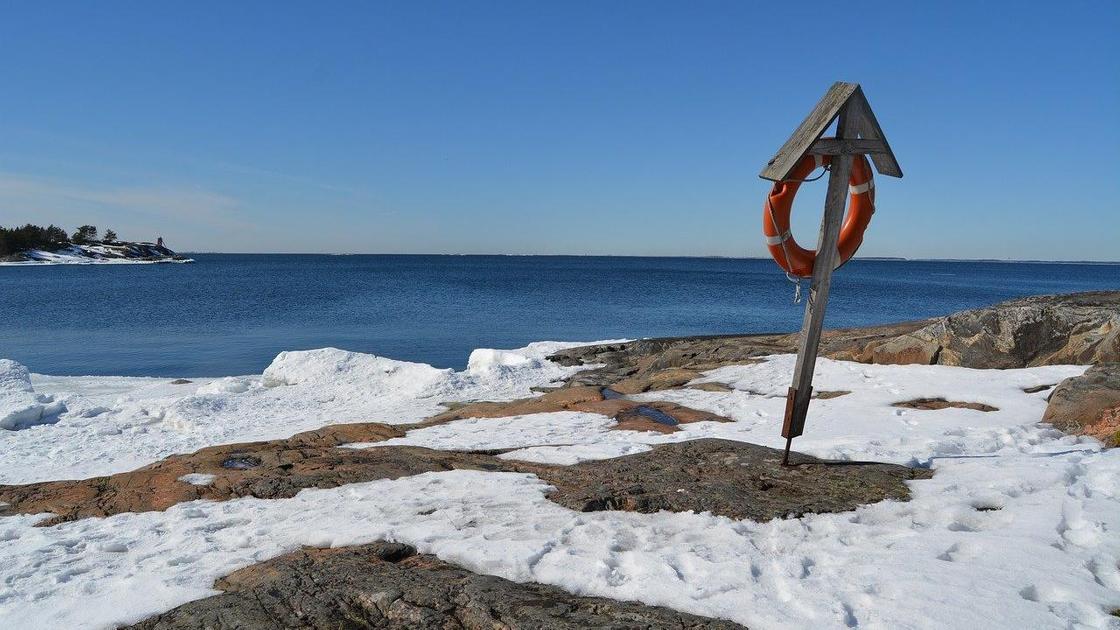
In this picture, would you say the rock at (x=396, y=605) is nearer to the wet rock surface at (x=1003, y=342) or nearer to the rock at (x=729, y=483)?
the rock at (x=729, y=483)

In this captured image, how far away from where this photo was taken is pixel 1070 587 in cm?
348

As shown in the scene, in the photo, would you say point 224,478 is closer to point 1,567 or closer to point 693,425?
point 1,567

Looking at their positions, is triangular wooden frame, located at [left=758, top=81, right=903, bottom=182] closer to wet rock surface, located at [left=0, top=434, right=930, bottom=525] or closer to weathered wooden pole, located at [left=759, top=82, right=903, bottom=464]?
weathered wooden pole, located at [left=759, top=82, right=903, bottom=464]

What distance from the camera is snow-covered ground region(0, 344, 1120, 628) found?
11.5 feet

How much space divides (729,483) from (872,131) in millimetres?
3369

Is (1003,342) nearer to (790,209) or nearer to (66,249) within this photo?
(790,209)

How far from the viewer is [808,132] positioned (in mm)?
5758

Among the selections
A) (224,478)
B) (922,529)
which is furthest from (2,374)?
(922,529)

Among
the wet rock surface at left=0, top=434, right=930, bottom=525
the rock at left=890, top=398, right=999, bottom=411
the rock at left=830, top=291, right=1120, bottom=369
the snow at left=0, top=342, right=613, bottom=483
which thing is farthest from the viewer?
→ the snow at left=0, top=342, right=613, bottom=483

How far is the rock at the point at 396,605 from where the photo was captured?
11.3ft

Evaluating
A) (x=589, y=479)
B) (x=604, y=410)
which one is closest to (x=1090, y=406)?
(x=589, y=479)

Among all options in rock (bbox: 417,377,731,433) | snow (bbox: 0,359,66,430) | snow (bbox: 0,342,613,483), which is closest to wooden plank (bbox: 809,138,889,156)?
rock (bbox: 417,377,731,433)

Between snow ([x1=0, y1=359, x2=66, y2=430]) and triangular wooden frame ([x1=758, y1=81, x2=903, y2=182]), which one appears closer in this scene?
triangular wooden frame ([x1=758, y1=81, x2=903, y2=182])

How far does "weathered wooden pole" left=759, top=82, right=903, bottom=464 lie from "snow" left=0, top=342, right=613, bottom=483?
25.4 ft
